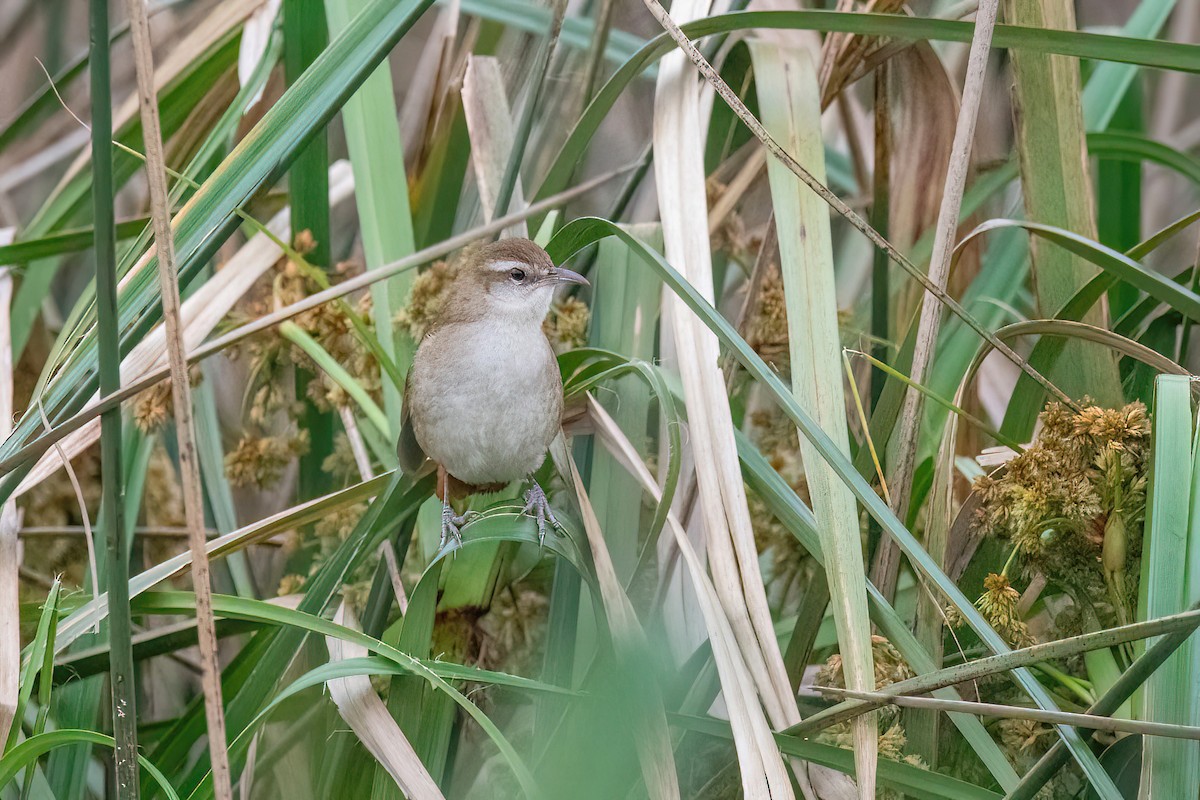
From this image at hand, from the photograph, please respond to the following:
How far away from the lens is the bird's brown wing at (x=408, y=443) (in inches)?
106

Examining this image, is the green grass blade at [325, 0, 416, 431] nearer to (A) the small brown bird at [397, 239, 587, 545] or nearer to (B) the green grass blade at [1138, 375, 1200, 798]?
(A) the small brown bird at [397, 239, 587, 545]

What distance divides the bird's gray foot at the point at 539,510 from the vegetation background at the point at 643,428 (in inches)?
1.7

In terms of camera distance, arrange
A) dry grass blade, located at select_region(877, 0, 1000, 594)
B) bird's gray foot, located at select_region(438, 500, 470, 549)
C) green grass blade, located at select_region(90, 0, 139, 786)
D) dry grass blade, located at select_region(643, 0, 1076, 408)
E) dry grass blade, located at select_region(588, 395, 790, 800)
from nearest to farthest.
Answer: green grass blade, located at select_region(90, 0, 139, 786) → dry grass blade, located at select_region(588, 395, 790, 800) → dry grass blade, located at select_region(643, 0, 1076, 408) → dry grass blade, located at select_region(877, 0, 1000, 594) → bird's gray foot, located at select_region(438, 500, 470, 549)

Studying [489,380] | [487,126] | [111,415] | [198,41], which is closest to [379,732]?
→ [111,415]

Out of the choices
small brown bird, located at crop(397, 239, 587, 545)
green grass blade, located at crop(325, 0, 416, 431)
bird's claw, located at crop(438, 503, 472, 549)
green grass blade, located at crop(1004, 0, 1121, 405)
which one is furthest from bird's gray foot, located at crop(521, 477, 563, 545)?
green grass blade, located at crop(1004, 0, 1121, 405)

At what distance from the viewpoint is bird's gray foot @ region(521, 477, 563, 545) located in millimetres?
2256

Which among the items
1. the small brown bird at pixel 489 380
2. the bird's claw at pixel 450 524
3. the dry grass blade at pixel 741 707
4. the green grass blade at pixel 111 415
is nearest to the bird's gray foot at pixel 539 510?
the small brown bird at pixel 489 380

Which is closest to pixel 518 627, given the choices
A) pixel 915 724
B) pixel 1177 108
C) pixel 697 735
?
pixel 697 735

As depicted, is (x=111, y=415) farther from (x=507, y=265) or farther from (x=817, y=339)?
(x=507, y=265)

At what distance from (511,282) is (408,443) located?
51cm

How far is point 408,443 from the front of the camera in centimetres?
273

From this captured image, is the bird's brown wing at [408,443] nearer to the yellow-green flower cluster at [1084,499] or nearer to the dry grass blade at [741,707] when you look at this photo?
the dry grass blade at [741,707]

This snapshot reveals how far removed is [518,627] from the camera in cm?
249

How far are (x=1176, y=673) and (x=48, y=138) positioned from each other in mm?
4084
